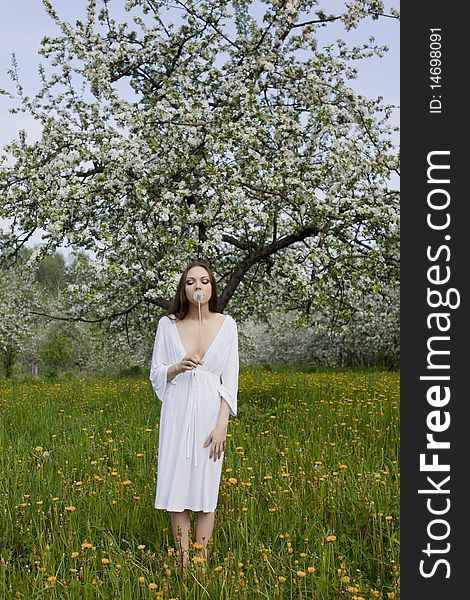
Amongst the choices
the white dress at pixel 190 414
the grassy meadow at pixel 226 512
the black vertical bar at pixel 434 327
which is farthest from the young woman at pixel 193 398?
the black vertical bar at pixel 434 327

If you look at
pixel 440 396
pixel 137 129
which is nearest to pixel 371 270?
pixel 137 129

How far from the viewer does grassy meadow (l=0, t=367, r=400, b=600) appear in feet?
12.2

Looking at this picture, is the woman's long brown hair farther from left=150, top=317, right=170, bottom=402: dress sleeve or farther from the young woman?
left=150, top=317, right=170, bottom=402: dress sleeve

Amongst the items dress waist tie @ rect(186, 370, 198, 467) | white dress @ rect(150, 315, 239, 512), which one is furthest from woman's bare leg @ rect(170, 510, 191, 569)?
dress waist tie @ rect(186, 370, 198, 467)

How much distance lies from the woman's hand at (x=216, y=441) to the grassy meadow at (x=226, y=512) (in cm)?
47

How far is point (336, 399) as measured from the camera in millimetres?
10203

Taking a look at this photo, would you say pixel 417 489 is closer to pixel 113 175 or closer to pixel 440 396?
pixel 440 396

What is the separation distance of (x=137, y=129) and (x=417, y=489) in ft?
24.1

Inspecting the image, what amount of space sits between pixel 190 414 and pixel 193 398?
97 millimetres

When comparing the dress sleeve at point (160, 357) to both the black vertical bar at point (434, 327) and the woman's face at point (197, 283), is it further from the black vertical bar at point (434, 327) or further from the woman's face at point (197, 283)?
the black vertical bar at point (434, 327)

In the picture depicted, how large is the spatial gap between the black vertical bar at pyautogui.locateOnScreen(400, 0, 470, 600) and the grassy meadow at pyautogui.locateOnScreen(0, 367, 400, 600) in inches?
12.3

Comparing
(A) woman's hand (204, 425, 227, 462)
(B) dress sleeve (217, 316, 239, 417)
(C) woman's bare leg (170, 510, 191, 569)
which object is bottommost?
(C) woman's bare leg (170, 510, 191, 569)

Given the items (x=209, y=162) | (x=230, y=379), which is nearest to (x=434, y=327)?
(x=230, y=379)

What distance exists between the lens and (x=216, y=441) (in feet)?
14.2
